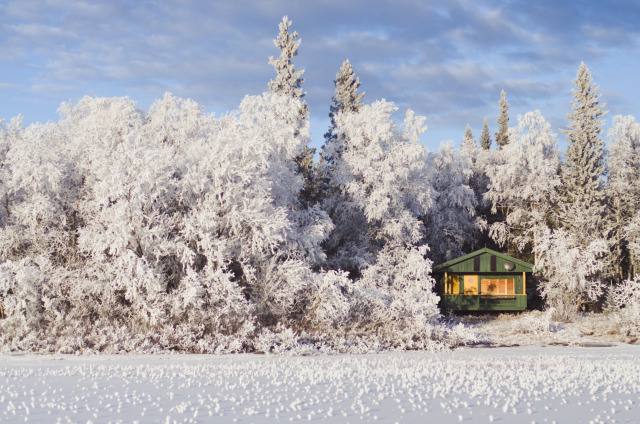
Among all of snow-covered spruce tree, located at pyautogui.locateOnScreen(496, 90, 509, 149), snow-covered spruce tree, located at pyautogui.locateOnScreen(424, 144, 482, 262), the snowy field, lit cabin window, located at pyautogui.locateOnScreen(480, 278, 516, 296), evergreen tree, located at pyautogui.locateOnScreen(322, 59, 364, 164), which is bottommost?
the snowy field

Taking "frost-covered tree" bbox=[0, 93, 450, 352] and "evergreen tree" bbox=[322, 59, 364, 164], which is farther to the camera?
"evergreen tree" bbox=[322, 59, 364, 164]

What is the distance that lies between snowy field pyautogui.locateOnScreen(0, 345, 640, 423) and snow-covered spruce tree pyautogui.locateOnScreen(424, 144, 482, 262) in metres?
25.9

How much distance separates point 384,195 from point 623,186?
53.6 feet

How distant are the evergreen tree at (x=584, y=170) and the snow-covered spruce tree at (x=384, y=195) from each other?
30.5 ft

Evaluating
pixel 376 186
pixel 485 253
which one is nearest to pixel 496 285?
pixel 485 253

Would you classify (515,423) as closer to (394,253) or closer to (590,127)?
(394,253)

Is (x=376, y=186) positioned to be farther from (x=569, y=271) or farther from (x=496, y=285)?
(x=569, y=271)

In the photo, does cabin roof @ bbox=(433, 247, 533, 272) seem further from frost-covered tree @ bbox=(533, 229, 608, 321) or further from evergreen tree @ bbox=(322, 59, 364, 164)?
evergreen tree @ bbox=(322, 59, 364, 164)

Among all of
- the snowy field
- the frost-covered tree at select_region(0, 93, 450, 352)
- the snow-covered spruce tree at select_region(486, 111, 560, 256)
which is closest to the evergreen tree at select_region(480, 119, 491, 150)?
the snow-covered spruce tree at select_region(486, 111, 560, 256)

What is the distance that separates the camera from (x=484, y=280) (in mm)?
47406

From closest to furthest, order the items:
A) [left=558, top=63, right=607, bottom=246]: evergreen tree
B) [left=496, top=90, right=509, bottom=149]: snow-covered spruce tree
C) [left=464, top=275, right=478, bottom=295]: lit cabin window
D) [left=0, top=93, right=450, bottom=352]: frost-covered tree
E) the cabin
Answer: [left=0, top=93, right=450, bottom=352]: frost-covered tree, [left=558, top=63, right=607, bottom=246]: evergreen tree, the cabin, [left=464, top=275, right=478, bottom=295]: lit cabin window, [left=496, top=90, right=509, bottom=149]: snow-covered spruce tree

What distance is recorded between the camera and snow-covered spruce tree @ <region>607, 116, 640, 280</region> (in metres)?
46.2

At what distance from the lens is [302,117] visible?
142 ft

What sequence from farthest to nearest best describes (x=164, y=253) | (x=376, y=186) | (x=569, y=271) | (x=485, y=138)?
(x=485, y=138) → (x=569, y=271) → (x=376, y=186) → (x=164, y=253)
